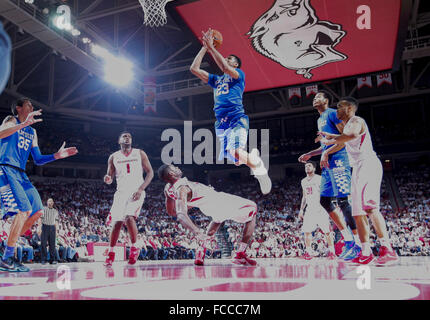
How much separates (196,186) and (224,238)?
12744mm

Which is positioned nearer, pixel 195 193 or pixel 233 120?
pixel 195 193

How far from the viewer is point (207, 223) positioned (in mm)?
17062

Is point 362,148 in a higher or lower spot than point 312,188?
higher

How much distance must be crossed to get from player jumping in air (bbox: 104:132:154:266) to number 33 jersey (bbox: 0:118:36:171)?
0.96 m

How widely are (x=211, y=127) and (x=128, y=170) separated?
69.1 feet

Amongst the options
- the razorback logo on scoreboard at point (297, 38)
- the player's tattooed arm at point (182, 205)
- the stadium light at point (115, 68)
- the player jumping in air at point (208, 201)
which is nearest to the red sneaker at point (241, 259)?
the player jumping in air at point (208, 201)

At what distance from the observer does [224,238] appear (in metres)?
16.3

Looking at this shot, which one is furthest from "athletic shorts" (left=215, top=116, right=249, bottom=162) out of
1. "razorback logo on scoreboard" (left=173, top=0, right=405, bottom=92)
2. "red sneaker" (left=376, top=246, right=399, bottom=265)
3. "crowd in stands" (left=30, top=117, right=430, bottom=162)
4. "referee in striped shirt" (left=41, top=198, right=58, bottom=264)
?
"crowd in stands" (left=30, top=117, right=430, bottom=162)

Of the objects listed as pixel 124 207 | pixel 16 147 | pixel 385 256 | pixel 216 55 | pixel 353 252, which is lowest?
pixel 353 252

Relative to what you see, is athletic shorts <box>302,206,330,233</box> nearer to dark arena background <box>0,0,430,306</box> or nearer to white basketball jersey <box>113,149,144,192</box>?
dark arena background <box>0,0,430,306</box>

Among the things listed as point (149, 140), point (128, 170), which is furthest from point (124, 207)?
point (149, 140)

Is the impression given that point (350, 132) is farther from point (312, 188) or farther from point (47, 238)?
point (47, 238)
